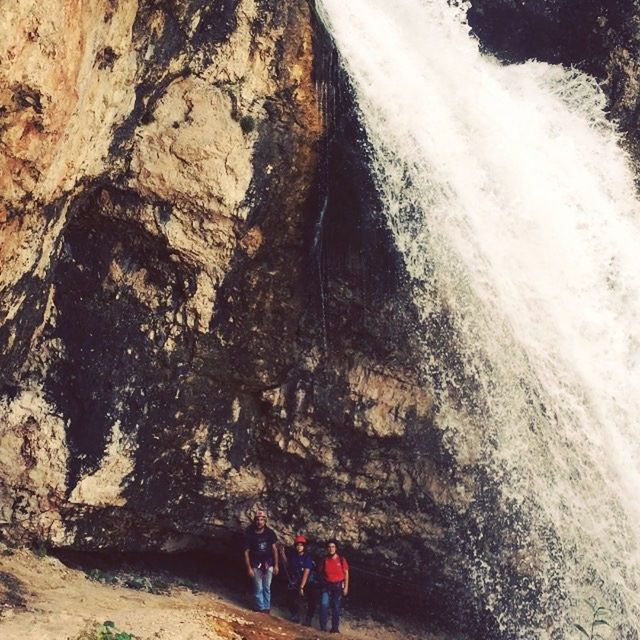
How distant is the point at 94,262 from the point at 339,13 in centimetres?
534

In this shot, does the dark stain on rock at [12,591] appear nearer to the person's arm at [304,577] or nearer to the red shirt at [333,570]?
the person's arm at [304,577]

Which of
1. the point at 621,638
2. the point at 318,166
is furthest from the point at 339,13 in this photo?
the point at 621,638

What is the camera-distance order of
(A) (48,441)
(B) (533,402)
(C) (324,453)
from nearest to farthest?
(A) (48,441), (B) (533,402), (C) (324,453)

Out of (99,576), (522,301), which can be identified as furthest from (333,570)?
(522,301)

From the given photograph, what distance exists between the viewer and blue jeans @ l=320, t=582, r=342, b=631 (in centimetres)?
1154

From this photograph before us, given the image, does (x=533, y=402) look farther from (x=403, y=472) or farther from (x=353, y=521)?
(x=353, y=521)

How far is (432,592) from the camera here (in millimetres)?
12438

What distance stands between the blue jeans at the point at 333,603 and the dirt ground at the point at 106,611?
0.87 ft

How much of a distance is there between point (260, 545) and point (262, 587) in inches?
28.9

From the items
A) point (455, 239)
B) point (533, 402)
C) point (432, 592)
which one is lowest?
point (432, 592)

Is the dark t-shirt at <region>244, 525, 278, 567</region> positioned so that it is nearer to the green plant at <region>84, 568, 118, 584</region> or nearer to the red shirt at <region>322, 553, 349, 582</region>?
the red shirt at <region>322, 553, 349, 582</region>

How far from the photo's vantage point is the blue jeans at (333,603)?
11.5 metres

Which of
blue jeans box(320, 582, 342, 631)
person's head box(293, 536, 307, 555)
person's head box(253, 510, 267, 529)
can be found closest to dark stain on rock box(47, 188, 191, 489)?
person's head box(253, 510, 267, 529)

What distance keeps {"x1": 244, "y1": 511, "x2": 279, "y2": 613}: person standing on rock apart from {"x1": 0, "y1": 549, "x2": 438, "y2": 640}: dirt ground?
340mm
